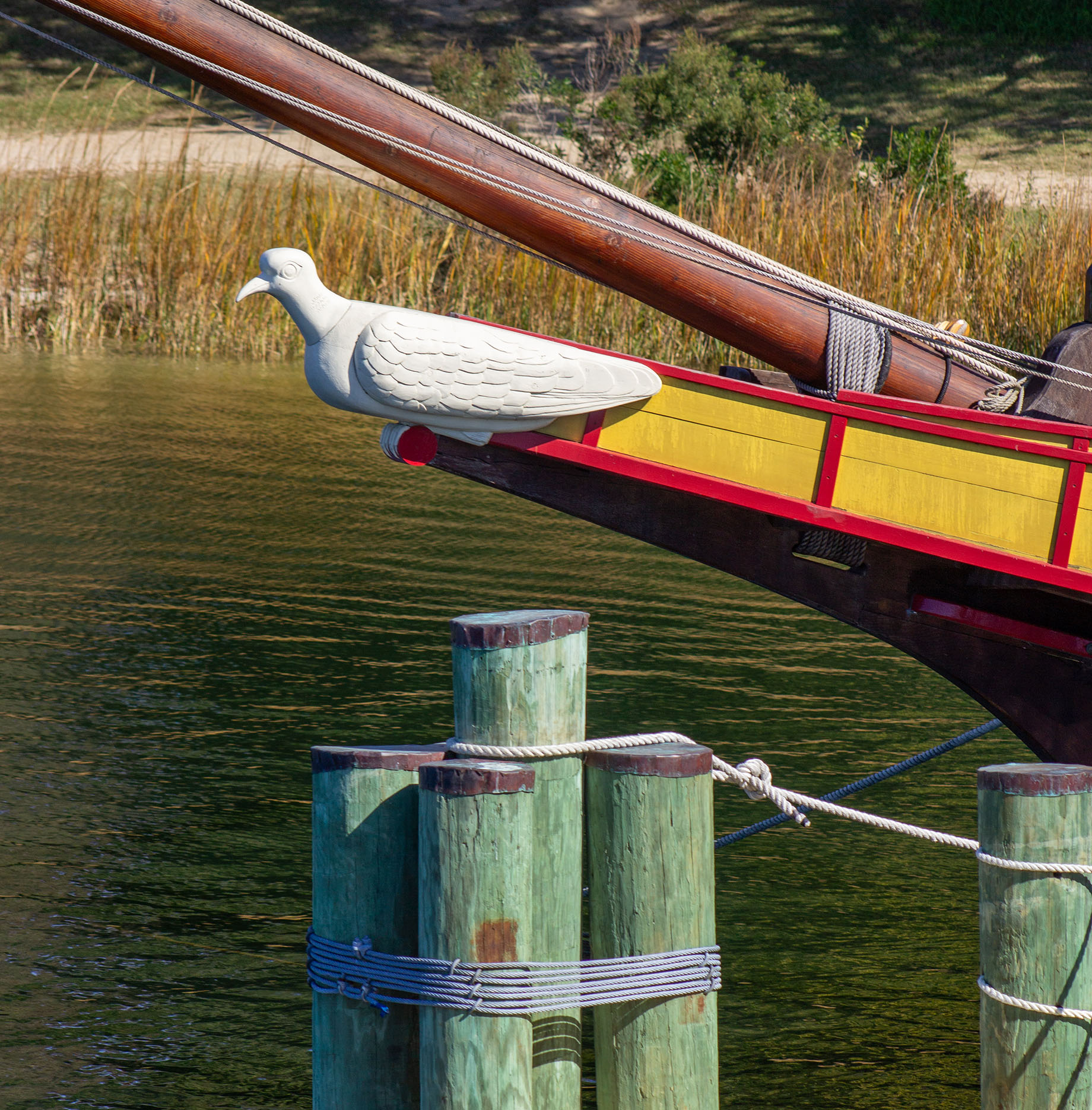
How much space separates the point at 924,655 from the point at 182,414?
28.4 feet

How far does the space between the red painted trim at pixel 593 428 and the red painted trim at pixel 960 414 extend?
0.57 m

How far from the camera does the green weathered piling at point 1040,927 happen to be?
2.62 m

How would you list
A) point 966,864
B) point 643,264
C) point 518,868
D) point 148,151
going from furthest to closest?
1. point 148,151
2. point 966,864
3. point 643,264
4. point 518,868

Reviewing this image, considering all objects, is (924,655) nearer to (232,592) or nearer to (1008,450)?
(1008,450)

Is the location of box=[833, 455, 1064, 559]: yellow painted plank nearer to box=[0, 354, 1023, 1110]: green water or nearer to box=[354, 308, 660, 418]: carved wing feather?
box=[354, 308, 660, 418]: carved wing feather

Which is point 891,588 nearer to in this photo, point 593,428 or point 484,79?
point 593,428

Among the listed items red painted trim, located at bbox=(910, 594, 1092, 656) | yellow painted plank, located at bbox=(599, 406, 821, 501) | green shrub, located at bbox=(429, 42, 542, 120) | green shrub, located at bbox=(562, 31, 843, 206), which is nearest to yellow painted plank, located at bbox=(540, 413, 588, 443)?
yellow painted plank, located at bbox=(599, 406, 821, 501)

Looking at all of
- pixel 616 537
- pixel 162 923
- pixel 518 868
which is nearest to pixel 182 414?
pixel 616 537

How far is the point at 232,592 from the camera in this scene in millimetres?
7449

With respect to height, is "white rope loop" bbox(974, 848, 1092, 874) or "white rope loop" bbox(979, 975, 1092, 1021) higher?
"white rope loop" bbox(974, 848, 1092, 874)

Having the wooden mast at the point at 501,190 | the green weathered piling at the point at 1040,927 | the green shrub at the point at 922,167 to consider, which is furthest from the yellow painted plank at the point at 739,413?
the green shrub at the point at 922,167

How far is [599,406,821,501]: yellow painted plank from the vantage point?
347 centimetres

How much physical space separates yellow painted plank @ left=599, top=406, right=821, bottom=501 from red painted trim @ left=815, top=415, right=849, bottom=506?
19 mm

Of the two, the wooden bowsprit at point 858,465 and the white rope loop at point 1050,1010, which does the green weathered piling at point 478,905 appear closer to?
the white rope loop at point 1050,1010
